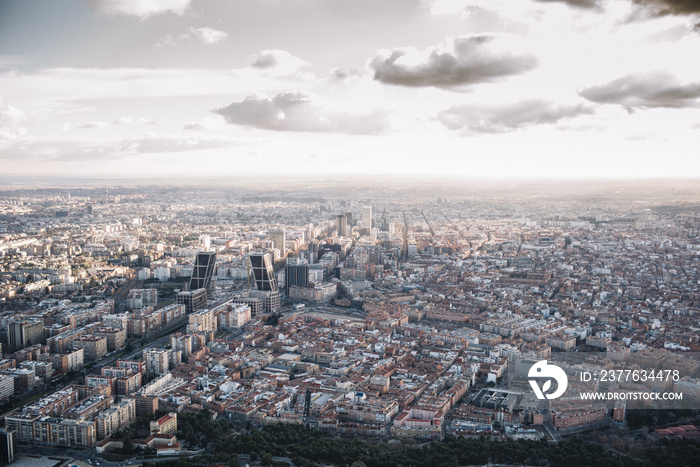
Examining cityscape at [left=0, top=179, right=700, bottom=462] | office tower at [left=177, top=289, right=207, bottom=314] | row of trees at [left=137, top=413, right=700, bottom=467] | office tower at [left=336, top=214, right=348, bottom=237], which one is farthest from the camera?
office tower at [left=336, top=214, right=348, bottom=237]

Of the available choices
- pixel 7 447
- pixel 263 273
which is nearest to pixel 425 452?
pixel 7 447

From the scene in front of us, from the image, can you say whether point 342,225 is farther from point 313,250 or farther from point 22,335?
point 22,335

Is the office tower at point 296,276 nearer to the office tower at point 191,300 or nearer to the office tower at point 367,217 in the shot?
the office tower at point 191,300

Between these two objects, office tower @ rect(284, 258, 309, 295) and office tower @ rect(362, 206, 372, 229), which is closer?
office tower @ rect(284, 258, 309, 295)

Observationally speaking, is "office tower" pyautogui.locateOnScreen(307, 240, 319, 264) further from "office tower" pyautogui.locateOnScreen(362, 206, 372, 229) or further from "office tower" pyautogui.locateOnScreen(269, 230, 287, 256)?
"office tower" pyautogui.locateOnScreen(362, 206, 372, 229)

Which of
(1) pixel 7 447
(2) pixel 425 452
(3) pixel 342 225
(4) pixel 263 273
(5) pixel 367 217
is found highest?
(5) pixel 367 217

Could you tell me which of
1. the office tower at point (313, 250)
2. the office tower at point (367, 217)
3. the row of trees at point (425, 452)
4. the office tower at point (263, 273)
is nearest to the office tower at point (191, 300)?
the office tower at point (263, 273)

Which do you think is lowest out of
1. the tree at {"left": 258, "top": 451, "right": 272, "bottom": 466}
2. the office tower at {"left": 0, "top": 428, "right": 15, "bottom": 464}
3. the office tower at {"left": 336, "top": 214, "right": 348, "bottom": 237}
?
the tree at {"left": 258, "top": 451, "right": 272, "bottom": 466}

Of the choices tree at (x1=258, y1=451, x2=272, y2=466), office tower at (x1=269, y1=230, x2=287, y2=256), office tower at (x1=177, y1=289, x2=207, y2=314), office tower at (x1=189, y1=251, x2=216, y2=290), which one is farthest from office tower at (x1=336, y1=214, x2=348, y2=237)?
tree at (x1=258, y1=451, x2=272, y2=466)

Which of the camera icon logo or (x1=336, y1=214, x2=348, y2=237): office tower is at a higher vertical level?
(x1=336, y1=214, x2=348, y2=237): office tower
